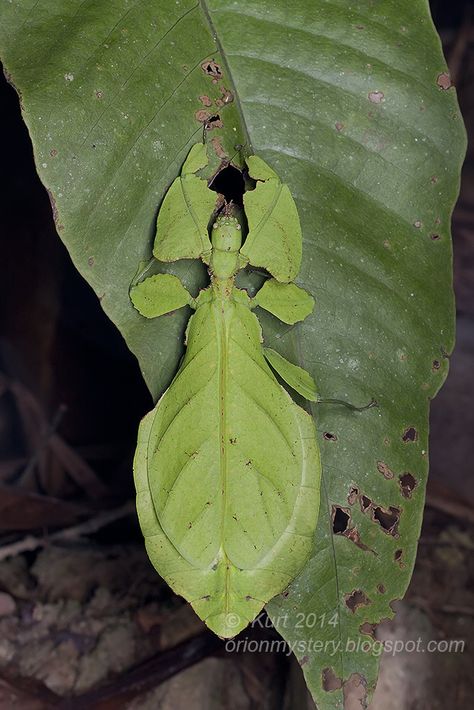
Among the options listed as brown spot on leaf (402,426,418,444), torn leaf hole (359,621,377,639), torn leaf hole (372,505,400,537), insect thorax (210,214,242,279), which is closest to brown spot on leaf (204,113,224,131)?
insect thorax (210,214,242,279)

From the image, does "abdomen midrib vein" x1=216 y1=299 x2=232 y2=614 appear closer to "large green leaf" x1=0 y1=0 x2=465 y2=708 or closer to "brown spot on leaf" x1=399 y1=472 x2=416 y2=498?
"large green leaf" x1=0 y1=0 x2=465 y2=708

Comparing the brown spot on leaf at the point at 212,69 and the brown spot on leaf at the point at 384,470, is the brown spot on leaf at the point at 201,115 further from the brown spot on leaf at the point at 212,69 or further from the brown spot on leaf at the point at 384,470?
the brown spot on leaf at the point at 384,470

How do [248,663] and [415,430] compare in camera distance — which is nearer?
[415,430]

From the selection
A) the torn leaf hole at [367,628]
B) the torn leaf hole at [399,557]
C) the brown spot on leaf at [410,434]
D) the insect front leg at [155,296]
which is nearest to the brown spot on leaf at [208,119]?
the insect front leg at [155,296]

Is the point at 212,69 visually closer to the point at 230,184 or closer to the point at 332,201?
the point at 230,184

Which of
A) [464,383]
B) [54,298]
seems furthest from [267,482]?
[464,383]

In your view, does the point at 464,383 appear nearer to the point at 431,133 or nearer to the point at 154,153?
the point at 431,133

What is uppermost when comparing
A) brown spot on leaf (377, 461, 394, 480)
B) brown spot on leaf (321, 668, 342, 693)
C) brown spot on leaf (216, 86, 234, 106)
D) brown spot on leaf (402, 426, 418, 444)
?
brown spot on leaf (216, 86, 234, 106)
